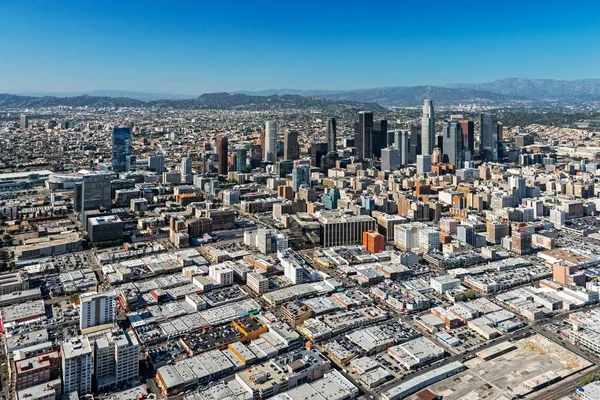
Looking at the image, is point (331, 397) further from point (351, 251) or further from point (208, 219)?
point (208, 219)

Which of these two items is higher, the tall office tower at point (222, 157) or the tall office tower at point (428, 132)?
the tall office tower at point (428, 132)

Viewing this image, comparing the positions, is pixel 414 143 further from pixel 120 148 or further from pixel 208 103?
pixel 208 103

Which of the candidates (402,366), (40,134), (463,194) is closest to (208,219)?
(402,366)

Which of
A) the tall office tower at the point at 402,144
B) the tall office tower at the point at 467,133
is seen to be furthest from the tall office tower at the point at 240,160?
the tall office tower at the point at 467,133

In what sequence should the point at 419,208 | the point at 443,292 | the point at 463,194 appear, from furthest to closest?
the point at 463,194 < the point at 419,208 < the point at 443,292

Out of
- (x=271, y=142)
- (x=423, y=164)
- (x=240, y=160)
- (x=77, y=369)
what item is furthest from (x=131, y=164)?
(x=77, y=369)

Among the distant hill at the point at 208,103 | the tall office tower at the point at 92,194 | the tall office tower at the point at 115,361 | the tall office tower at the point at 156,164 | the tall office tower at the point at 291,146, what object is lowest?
the tall office tower at the point at 115,361

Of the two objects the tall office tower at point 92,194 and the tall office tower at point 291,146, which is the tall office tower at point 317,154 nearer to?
the tall office tower at point 291,146
